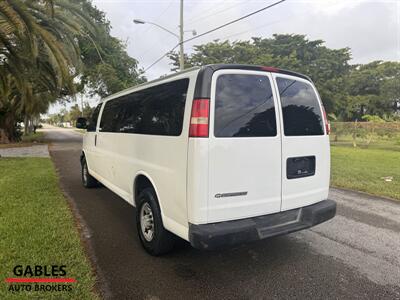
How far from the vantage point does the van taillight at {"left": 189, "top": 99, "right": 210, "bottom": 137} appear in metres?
2.79

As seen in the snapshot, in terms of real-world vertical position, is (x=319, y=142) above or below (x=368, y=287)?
above

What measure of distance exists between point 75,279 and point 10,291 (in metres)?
0.57

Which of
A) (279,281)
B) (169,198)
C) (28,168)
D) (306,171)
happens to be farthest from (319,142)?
(28,168)

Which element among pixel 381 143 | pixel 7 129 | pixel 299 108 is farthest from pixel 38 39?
pixel 381 143

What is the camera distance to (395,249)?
3871mm

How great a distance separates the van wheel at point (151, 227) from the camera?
11.3 feet

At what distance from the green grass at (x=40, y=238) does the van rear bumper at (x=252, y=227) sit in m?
1.16

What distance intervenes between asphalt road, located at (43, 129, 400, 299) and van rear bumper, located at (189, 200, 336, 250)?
0.50m

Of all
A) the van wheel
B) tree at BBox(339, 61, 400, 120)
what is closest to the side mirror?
the van wheel

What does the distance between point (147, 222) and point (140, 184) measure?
1.78 feet

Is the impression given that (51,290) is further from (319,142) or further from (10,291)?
(319,142)

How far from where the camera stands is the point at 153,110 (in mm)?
3664

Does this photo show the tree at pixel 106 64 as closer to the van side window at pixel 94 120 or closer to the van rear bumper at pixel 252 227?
the van side window at pixel 94 120

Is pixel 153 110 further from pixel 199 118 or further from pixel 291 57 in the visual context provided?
pixel 291 57
